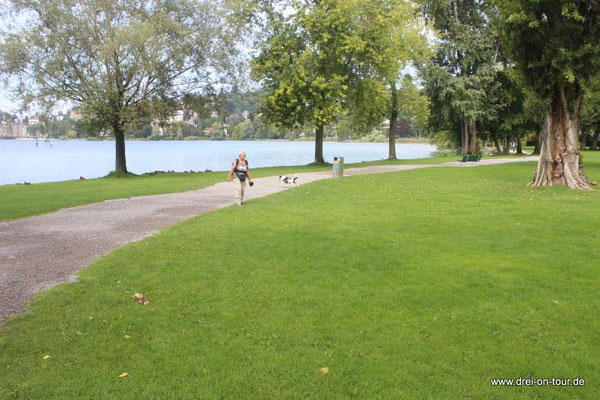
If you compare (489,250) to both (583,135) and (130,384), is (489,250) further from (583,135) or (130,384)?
(583,135)

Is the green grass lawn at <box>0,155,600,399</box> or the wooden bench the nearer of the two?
the green grass lawn at <box>0,155,600,399</box>

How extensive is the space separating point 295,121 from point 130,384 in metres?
29.5

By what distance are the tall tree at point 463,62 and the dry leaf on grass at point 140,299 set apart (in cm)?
3827

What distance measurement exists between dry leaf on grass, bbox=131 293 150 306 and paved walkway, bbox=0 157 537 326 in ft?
4.84

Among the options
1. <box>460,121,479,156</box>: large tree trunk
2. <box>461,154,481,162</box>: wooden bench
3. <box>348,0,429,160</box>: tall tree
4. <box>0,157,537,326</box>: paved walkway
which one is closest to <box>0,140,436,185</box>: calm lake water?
<box>460,121,479,156</box>: large tree trunk

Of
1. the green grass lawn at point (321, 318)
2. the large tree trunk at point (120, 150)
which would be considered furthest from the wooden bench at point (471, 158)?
the large tree trunk at point (120, 150)

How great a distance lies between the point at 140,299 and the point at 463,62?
138 feet

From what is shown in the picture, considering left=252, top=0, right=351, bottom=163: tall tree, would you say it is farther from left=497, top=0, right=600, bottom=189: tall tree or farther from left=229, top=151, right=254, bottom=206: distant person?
left=229, top=151, right=254, bottom=206: distant person

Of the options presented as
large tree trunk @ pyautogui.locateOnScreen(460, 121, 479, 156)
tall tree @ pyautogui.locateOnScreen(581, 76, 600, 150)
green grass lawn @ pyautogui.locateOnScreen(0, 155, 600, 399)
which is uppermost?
tall tree @ pyautogui.locateOnScreen(581, 76, 600, 150)

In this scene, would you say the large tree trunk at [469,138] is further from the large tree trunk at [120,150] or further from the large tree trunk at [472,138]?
the large tree trunk at [120,150]

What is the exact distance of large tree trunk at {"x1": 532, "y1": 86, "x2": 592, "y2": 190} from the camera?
18453 millimetres

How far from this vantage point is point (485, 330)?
5656 mm

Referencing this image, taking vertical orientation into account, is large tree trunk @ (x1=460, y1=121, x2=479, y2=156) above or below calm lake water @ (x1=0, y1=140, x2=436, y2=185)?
above

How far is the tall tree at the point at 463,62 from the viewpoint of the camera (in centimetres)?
4147
